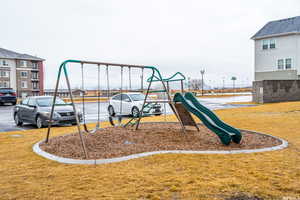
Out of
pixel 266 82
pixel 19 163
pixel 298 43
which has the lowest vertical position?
pixel 19 163

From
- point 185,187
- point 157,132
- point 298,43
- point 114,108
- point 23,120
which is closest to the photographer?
point 185,187

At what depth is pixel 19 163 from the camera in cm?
538

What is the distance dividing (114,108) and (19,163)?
12.8 metres

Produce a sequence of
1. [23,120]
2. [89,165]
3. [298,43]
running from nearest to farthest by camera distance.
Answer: [89,165] → [23,120] → [298,43]

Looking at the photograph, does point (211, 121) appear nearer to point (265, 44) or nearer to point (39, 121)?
point (39, 121)

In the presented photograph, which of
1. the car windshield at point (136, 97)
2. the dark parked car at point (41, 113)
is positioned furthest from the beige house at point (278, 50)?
the dark parked car at point (41, 113)

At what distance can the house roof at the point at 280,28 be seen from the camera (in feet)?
104

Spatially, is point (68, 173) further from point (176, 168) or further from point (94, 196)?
point (176, 168)

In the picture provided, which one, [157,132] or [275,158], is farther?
[157,132]

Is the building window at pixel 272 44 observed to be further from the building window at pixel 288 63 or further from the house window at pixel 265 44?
the building window at pixel 288 63

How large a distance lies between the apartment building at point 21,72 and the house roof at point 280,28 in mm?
46570

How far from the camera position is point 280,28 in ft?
108

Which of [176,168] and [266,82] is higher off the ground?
[266,82]

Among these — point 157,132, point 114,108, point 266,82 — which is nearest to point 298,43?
point 266,82
